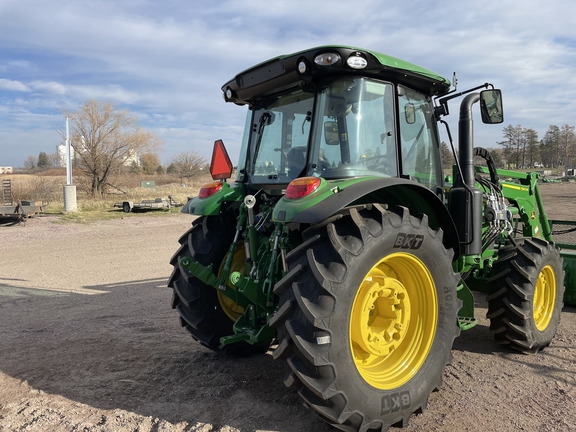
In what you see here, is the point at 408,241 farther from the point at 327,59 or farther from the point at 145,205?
the point at 145,205

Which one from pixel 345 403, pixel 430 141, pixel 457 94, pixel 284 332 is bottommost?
pixel 345 403

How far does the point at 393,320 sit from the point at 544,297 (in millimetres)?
2493

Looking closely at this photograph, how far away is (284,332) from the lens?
2.64 m

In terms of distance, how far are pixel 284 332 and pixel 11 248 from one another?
36.8 feet

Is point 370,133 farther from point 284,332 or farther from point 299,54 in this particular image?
point 284,332

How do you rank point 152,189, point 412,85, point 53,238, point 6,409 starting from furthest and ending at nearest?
point 152,189
point 53,238
point 412,85
point 6,409

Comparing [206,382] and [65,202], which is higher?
[65,202]

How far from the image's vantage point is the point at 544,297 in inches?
188

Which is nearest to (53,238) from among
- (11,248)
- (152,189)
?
(11,248)

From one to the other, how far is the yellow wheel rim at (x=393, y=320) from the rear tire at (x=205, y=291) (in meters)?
1.38

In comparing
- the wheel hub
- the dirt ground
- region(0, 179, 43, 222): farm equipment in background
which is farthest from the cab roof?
region(0, 179, 43, 222): farm equipment in background

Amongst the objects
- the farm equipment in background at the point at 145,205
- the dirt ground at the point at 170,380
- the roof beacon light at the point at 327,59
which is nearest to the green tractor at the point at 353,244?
the roof beacon light at the point at 327,59

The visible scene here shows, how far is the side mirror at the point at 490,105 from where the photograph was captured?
3.92 m

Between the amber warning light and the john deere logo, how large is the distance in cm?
150
